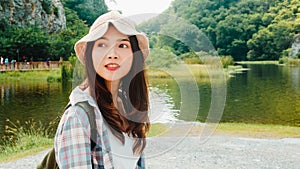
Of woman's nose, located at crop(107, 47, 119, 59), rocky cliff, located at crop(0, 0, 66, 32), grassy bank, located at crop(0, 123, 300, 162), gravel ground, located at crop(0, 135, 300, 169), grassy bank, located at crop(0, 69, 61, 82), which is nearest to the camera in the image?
woman's nose, located at crop(107, 47, 119, 59)

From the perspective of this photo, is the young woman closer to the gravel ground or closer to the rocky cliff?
the gravel ground

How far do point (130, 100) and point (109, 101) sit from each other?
113 mm

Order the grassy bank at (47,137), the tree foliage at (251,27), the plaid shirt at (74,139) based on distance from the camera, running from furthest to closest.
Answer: the tree foliage at (251,27) < the grassy bank at (47,137) < the plaid shirt at (74,139)

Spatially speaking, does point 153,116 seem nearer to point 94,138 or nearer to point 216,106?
point 216,106

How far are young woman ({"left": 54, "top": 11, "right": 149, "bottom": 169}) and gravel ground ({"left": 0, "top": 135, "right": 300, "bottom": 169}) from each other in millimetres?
3706

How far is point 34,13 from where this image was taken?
3431 cm

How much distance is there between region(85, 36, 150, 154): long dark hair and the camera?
127 cm

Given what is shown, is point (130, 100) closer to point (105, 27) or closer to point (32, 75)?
point (105, 27)

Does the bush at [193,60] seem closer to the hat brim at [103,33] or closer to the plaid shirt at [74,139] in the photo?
the hat brim at [103,33]

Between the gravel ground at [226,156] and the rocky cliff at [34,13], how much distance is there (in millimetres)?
27997

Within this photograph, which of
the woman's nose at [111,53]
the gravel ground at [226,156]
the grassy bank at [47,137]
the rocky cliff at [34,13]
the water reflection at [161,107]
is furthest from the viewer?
the rocky cliff at [34,13]

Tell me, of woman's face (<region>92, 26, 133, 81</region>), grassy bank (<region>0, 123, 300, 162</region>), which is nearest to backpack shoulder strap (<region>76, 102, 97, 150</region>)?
woman's face (<region>92, 26, 133, 81</region>)

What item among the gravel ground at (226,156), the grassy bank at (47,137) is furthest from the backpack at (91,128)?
→ the grassy bank at (47,137)

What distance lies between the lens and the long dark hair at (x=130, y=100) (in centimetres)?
127
